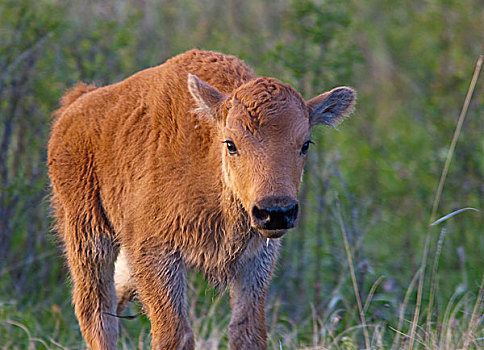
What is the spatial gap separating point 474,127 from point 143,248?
5469 millimetres

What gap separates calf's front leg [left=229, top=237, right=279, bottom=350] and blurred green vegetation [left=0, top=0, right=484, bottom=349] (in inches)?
41.9

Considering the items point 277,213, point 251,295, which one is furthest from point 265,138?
point 251,295

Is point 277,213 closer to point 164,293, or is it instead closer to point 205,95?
point 205,95

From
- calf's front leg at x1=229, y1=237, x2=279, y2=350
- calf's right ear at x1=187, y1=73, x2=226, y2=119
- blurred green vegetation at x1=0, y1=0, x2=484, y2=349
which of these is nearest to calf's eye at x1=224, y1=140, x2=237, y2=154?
calf's right ear at x1=187, y1=73, x2=226, y2=119

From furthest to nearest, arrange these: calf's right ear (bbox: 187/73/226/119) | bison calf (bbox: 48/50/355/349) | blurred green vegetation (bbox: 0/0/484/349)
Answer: blurred green vegetation (bbox: 0/0/484/349)
calf's right ear (bbox: 187/73/226/119)
bison calf (bbox: 48/50/355/349)

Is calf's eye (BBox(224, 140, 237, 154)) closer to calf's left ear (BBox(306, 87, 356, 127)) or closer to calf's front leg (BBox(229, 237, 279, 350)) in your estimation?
calf's left ear (BBox(306, 87, 356, 127))

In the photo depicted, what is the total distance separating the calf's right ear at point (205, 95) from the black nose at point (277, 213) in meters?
1.01

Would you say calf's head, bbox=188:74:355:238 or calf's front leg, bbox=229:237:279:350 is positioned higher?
calf's head, bbox=188:74:355:238

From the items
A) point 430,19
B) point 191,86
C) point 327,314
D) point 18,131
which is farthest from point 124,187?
point 430,19

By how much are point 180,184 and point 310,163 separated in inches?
159

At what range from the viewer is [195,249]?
212 inches

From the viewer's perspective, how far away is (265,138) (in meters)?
4.76

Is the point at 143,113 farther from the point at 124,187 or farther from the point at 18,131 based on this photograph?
the point at 18,131

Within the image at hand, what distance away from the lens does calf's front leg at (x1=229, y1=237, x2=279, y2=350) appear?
543 centimetres
